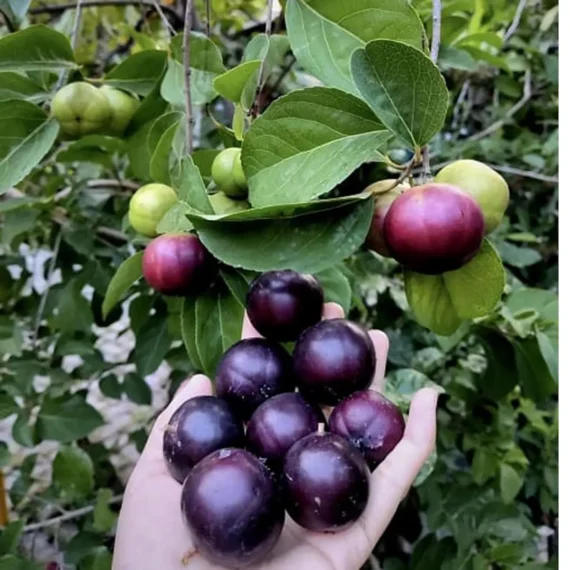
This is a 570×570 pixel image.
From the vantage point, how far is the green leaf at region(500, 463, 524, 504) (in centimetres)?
142

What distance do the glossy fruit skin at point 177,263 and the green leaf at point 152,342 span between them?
1.87 ft

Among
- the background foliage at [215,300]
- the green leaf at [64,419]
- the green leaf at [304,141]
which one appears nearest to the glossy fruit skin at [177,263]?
the background foliage at [215,300]

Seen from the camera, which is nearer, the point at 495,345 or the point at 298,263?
the point at 298,263

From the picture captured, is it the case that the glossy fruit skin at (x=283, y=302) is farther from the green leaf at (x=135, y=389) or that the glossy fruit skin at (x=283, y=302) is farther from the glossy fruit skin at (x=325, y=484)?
the green leaf at (x=135, y=389)

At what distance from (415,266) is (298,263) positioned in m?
0.12

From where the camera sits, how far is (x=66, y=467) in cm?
146

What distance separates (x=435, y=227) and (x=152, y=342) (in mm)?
913

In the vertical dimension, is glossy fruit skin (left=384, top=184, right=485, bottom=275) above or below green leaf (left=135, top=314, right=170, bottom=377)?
above

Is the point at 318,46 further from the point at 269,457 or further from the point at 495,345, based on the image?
the point at 495,345

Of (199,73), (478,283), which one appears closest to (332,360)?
(478,283)

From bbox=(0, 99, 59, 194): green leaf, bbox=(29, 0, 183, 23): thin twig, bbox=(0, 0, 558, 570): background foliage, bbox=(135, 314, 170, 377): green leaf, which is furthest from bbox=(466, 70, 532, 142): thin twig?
bbox=(0, 99, 59, 194): green leaf

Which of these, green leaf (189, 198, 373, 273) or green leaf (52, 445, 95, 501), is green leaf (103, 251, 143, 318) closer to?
green leaf (189, 198, 373, 273)

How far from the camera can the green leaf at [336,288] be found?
952 mm
